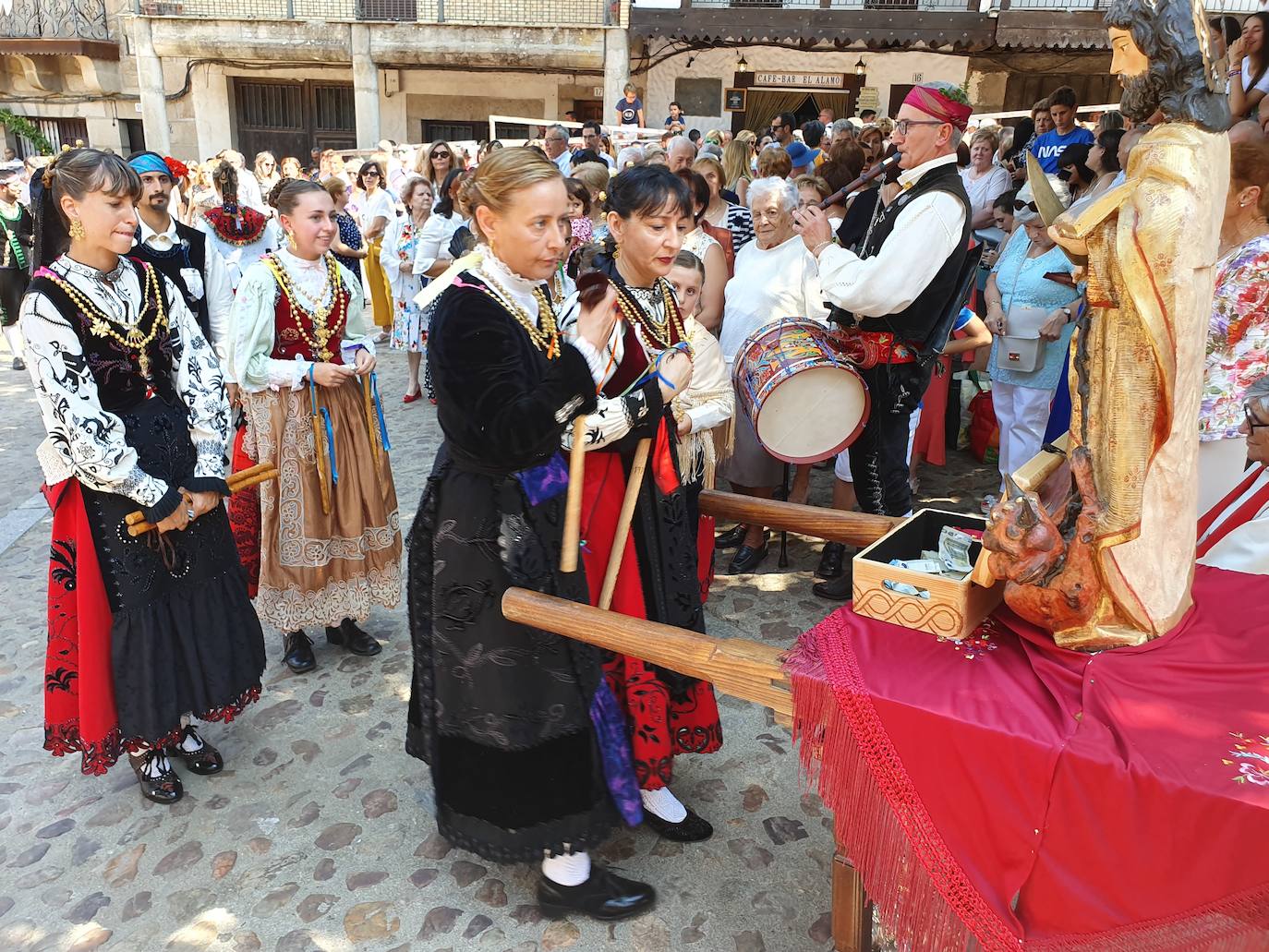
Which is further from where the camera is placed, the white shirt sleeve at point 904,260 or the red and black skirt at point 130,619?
the white shirt sleeve at point 904,260

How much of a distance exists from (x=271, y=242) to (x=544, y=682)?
398cm

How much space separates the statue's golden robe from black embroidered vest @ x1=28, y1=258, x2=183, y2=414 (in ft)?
8.47

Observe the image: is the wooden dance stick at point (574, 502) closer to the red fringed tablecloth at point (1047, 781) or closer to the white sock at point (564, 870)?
the red fringed tablecloth at point (1047, 781)

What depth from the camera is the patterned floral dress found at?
2.87m

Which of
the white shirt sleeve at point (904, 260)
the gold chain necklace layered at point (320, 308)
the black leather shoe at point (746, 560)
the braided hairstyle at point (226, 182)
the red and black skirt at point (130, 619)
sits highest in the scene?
the braided hairstyle at point (226, 182)

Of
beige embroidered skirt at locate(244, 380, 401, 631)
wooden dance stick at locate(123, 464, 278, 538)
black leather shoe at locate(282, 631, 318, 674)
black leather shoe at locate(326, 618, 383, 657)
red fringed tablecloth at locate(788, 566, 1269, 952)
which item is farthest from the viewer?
black leather shoe at locate(326, 618, 383, 657)

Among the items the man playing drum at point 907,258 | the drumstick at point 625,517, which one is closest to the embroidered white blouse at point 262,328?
the drumstick at point 625,517

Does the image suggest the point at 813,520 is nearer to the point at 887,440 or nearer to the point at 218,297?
the point at 887,440

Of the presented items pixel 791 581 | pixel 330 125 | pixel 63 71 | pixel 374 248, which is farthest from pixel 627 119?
pixel 63 71

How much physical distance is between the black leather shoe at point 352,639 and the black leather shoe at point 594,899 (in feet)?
5.73

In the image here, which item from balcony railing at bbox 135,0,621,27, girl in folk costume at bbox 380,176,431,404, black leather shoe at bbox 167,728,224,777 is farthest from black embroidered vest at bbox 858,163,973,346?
balcony railing at bbox 135,0,621,27

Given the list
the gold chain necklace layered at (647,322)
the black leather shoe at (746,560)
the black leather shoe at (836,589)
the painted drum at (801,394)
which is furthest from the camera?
the black leather shoe at (746,560)

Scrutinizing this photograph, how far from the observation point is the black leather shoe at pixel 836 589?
170 inches

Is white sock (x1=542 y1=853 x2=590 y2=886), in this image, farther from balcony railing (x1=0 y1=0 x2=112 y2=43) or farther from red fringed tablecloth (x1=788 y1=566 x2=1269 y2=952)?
balcony railing (x1=0 y1=0 x2=112 y2=43)
